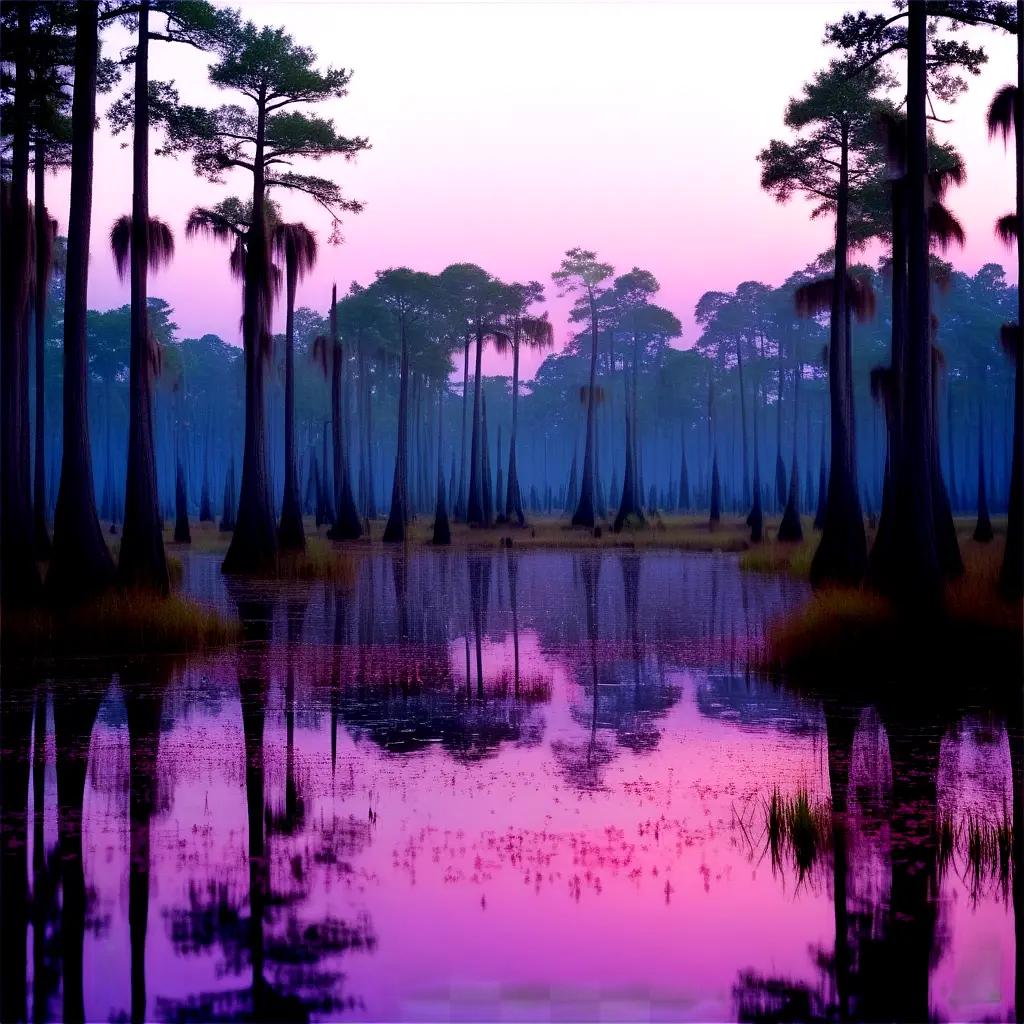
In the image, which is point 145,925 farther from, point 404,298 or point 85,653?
point 404,298

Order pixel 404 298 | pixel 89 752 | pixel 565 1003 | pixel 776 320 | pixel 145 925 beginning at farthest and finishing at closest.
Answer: pixel 776 320, pixel 404 298, pixel 89 752, pixel 145 925, pixel 565 1003

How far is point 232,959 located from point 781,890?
2.58 m

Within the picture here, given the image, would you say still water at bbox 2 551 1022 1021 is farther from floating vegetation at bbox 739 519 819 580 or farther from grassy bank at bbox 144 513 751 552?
grassy bank at bbox 144 513 751 552

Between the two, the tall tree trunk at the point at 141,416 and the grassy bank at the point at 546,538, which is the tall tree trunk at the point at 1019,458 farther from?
the grassy bank at the point at 546,538

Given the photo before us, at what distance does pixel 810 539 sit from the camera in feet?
130

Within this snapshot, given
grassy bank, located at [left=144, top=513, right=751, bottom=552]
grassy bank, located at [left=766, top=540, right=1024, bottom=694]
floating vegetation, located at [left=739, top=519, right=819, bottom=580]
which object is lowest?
grassy bank, located at [left=766, top=540, right=1024, bottom=694]

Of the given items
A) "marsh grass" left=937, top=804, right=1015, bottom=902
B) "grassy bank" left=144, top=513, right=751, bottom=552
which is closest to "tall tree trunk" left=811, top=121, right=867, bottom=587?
"grassy bank" left=144, top=513, right=751, bottom=552

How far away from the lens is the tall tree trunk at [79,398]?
1717cm

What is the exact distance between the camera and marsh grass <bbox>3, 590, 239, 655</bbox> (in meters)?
14.7

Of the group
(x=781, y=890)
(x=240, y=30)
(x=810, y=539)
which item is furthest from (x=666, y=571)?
(x=781, y=890)

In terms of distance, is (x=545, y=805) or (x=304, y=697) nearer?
(x=545, y=805)

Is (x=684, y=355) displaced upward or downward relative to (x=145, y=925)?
upward

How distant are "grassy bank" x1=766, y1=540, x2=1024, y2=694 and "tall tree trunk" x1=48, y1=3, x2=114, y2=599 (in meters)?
8.93

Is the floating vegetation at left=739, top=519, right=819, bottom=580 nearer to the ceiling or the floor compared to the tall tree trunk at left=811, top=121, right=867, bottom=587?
nearer to the floor
